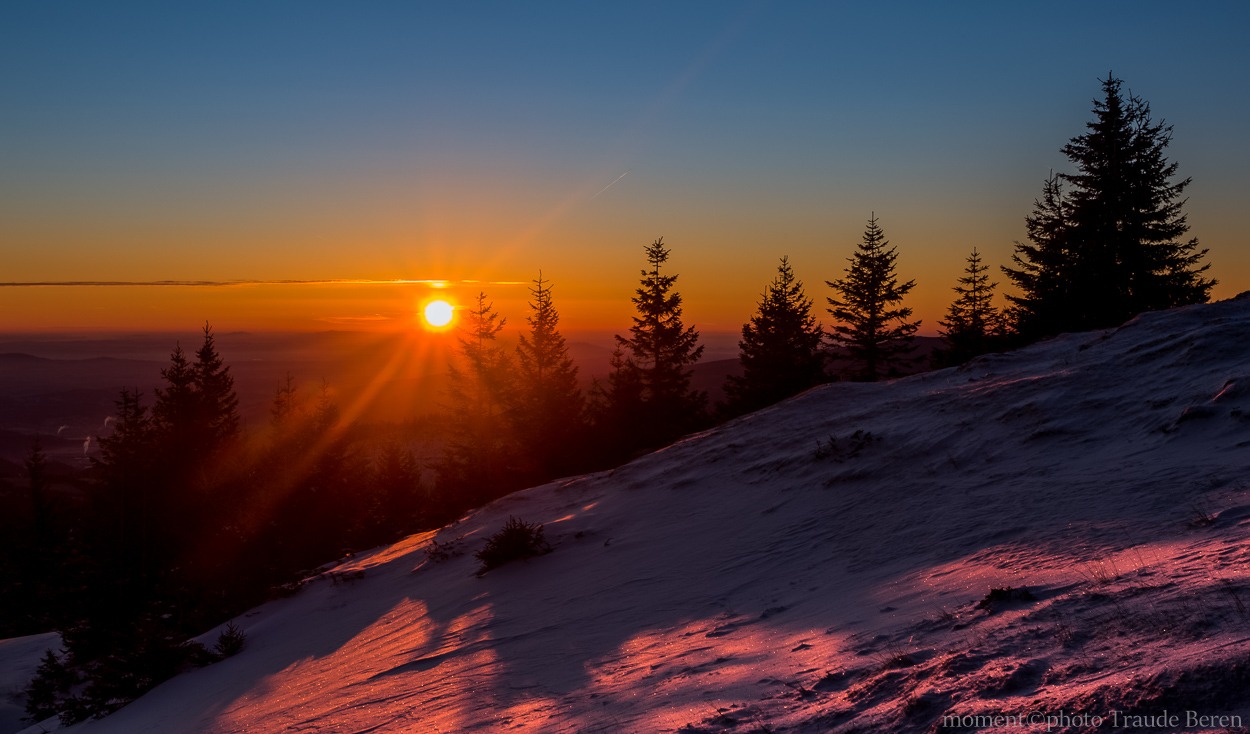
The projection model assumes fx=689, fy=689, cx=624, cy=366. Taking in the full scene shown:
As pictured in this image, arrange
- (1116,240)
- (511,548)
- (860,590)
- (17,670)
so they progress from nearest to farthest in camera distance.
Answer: (860,590) → (511,548) → (17,670) → (1116,240)

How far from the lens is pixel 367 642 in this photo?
327 inches

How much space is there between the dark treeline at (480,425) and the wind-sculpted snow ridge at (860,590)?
1861 centimetres

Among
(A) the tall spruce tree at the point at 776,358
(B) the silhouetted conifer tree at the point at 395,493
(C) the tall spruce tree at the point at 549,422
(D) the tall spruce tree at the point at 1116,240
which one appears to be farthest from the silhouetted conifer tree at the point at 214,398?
(D) the tall spruce tree at the point at 1116,240

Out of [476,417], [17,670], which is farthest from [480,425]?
[17,670]

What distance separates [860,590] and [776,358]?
109 feet

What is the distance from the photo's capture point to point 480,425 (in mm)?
41625

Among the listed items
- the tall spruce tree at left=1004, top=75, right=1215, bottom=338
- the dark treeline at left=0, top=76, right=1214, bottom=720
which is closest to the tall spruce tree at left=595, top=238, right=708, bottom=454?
the dark treeline at left=0, top=76, right=1214, bottom=720

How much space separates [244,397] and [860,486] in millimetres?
124720

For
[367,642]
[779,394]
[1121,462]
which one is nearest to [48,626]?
[367,642]

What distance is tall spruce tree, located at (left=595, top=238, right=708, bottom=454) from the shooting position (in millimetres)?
37875

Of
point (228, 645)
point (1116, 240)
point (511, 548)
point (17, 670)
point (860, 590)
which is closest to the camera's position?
point (860, 590)

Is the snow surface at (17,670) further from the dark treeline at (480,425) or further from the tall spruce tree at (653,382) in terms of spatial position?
the tall spruce tree at (653,382)

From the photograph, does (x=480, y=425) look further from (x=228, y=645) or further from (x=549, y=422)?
(x=228, y=645)

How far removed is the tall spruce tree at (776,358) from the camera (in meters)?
37.6
